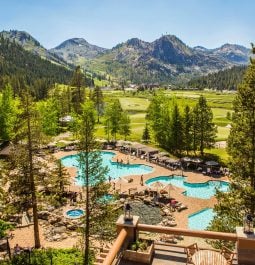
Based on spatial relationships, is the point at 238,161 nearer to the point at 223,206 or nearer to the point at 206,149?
the point at 223,206

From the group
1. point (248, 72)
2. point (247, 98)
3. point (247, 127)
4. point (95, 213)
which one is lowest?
point (95, 213)

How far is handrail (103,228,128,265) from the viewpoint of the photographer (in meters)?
9.64

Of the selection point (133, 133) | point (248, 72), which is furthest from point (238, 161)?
point (133, 133)

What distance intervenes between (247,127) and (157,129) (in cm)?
4138

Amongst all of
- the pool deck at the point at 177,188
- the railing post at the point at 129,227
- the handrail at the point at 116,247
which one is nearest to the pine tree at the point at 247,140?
the railing post at the point at 129,227

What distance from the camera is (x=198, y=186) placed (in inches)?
1793

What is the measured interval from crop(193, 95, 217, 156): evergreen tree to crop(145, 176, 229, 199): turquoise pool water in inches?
446

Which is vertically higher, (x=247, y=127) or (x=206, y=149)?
(x=247, y=127)

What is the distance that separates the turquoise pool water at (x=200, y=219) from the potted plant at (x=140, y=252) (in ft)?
73.7

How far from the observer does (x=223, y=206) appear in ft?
70.7

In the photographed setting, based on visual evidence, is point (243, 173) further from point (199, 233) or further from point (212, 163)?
point (212, 163)

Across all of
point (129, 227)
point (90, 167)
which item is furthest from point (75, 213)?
point (129, 227)

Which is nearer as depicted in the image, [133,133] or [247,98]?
[247,98]

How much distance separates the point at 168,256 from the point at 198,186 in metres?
34.7
